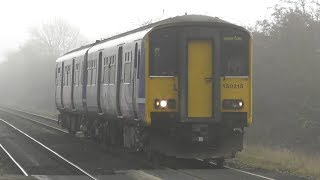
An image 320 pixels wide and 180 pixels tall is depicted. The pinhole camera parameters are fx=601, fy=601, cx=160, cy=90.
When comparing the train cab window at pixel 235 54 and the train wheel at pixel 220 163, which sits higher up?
the train cab window at pixel 235 54

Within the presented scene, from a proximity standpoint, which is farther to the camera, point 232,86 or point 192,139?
point 232,86

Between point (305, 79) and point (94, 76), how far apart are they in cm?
1606

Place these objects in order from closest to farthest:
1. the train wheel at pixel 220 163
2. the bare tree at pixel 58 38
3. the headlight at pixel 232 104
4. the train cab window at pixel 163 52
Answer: the train cab window at pixel 163 52 < the headlight at pixel 232 104 < the train wheel at pixel 220 163 < the bare tree at pixel 58 38

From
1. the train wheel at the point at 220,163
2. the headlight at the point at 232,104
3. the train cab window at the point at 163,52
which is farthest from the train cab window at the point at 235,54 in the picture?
the train wheel at the point at 220,163

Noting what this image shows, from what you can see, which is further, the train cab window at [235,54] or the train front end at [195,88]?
the train cab window at [235,54]

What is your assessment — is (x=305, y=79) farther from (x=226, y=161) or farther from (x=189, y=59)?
(x=189, y=59)

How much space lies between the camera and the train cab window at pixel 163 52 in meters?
13.6

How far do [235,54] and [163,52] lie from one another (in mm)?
1693

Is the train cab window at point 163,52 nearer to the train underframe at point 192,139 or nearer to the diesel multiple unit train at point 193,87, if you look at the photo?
the diesel multiple unit train at point 193,87

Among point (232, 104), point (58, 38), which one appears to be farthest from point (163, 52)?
point (58, 38)

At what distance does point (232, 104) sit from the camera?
13.8 metres

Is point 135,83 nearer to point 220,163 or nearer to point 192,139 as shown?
point 192,139

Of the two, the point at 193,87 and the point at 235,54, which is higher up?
the point at 235,54

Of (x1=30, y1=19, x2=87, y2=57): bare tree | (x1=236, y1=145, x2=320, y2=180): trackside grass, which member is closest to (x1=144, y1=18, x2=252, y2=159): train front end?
(x1=236, y1=145, x2=320, y2=180): trackside grass
